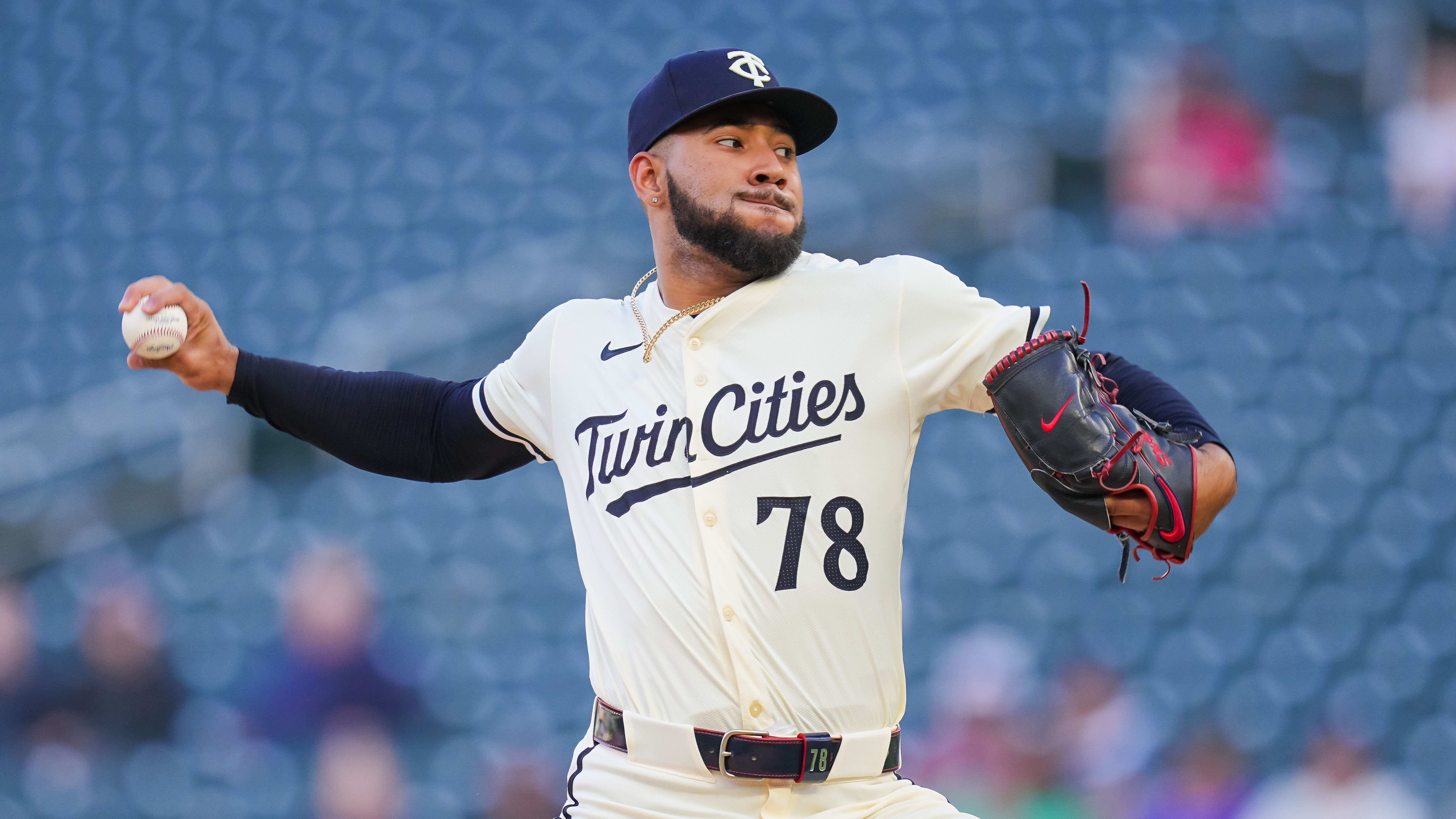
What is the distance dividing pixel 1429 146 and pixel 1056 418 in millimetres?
4556

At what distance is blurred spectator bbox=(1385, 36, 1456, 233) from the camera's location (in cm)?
529

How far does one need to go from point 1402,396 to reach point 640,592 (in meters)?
4.53

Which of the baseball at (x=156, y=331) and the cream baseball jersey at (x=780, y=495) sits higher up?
the baseball at (x=156, y=331)

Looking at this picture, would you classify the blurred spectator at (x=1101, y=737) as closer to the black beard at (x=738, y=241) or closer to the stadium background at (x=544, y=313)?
the stadium background at (x=544, y=313)

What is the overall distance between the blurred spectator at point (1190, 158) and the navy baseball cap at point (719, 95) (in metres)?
3.60

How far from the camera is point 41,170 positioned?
5852mm

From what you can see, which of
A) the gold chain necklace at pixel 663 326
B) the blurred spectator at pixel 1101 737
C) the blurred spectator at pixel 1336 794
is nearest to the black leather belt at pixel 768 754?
the gold chain necklace at pixel 663 326

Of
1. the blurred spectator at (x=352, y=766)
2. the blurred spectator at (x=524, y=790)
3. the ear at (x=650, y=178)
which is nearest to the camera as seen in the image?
the ear at (x=650, y=178)

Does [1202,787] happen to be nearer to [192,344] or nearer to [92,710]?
[192,344]

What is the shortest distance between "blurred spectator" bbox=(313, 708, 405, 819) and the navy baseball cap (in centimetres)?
347

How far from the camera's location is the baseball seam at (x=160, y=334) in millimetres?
2035

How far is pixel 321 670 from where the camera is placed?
493cm

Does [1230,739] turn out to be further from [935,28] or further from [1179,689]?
[935,28]

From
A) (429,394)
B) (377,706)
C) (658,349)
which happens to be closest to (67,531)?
(377,706)
